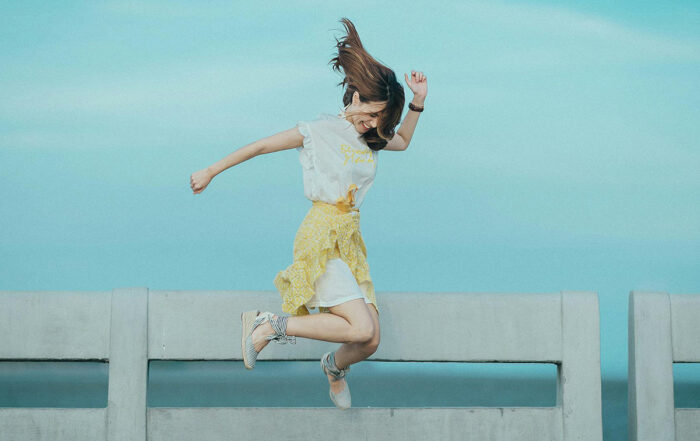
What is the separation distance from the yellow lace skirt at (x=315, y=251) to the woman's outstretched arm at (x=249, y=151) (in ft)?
1.35

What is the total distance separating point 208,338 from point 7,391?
14.1 metres

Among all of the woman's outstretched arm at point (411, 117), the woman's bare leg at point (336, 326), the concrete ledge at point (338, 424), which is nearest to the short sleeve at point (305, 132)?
the woman's outstretched arm at point (411, 117)

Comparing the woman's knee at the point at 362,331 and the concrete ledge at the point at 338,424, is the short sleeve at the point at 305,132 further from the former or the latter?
the concrete ledge at the point at 338,424

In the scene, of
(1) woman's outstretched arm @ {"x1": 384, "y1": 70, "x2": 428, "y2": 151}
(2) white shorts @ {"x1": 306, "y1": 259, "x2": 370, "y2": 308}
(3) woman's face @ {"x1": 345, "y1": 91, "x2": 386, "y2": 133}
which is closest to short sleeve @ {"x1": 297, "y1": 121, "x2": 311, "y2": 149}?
(3) woman's face @ {"x1": 345, "y1": 91, "x2": 386, "y2": 133}

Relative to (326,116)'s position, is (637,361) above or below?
below

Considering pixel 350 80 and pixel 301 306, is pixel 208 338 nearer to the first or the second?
pixel 301 306

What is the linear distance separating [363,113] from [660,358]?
276 cm

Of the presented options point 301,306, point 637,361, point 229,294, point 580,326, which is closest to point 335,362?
point 301,306

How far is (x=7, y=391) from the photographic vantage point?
17.8 meters

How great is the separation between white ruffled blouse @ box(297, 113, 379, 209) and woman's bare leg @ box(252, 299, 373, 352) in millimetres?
661

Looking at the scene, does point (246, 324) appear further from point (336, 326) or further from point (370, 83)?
point (370, 83)

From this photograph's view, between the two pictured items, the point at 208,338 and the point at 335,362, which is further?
the point at 208,338

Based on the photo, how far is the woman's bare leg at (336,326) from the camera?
484 centimetres

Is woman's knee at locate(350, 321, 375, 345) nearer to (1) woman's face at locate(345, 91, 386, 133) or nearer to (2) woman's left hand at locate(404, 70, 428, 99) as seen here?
(1) woman's face at locate(345, 91, 386, 133)
